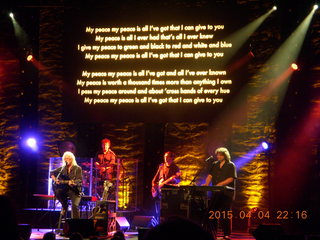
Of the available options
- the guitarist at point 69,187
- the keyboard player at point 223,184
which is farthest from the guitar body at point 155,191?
the keyboard player at point 223,184

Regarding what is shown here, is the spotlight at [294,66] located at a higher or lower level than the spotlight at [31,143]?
higher

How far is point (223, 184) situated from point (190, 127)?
2.89m

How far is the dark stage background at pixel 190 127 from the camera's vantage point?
886cm

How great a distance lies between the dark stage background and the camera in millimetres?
8859

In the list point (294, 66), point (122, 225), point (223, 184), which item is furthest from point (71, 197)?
point (294, 66)

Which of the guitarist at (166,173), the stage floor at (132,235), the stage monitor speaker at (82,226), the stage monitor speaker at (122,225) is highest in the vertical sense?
the guitarist at (166,173)

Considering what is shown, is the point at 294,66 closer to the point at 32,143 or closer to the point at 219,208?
the point at 219,208

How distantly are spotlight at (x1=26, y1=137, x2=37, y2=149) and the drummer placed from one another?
1601mm

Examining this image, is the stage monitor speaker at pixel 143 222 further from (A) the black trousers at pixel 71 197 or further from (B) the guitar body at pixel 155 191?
(A) the black trousers at pixel 71 197

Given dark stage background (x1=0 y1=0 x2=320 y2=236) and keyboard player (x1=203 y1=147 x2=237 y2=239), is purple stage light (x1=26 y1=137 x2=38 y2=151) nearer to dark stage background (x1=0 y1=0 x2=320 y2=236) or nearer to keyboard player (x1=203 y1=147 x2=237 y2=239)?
dark stage background (x1=0 y1=0 x2=320 y2=236)

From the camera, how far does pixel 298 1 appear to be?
9.03 metres

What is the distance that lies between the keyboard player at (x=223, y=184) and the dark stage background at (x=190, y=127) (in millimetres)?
1665

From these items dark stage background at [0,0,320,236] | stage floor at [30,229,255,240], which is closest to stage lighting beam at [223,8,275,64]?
dark stage background at [0,0,320,236]

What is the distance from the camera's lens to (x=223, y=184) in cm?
714
